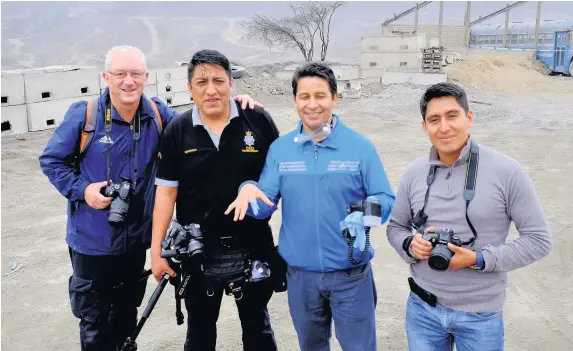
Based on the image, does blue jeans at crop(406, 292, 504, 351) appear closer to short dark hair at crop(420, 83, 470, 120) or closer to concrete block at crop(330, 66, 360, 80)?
short dark hair at crop(420, 83, 470, 120)

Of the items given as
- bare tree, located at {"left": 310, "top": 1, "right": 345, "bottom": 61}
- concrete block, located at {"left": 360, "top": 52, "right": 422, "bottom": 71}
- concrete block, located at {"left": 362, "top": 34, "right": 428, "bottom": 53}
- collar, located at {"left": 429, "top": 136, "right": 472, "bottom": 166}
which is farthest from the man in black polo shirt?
bare tree, located at {"left": 310, "top": 1, "right": 345, "bottom": 61}

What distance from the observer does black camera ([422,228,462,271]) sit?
7.84 feet

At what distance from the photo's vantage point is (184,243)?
10.3 feet

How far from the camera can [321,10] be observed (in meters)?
36.2

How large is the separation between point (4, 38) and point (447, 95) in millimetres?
56771

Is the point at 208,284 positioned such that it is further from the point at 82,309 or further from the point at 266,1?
the point at 266,1

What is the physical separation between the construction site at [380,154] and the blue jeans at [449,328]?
5.39 feet

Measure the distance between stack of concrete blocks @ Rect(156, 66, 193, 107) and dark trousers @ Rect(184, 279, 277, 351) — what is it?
42.0 feet

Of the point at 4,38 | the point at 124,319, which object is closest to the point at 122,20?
the point at 4,38

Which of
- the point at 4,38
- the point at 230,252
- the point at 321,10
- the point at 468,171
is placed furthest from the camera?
the point at 4,38

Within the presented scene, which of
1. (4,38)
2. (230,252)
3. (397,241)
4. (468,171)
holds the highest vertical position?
(4,38)

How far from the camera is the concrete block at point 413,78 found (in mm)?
21672

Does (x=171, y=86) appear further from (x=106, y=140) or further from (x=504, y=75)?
(x=504, y=75)

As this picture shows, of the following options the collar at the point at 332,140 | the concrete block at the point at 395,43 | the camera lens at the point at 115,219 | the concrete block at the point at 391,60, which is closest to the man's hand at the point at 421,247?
the collar at the point at 332,140
